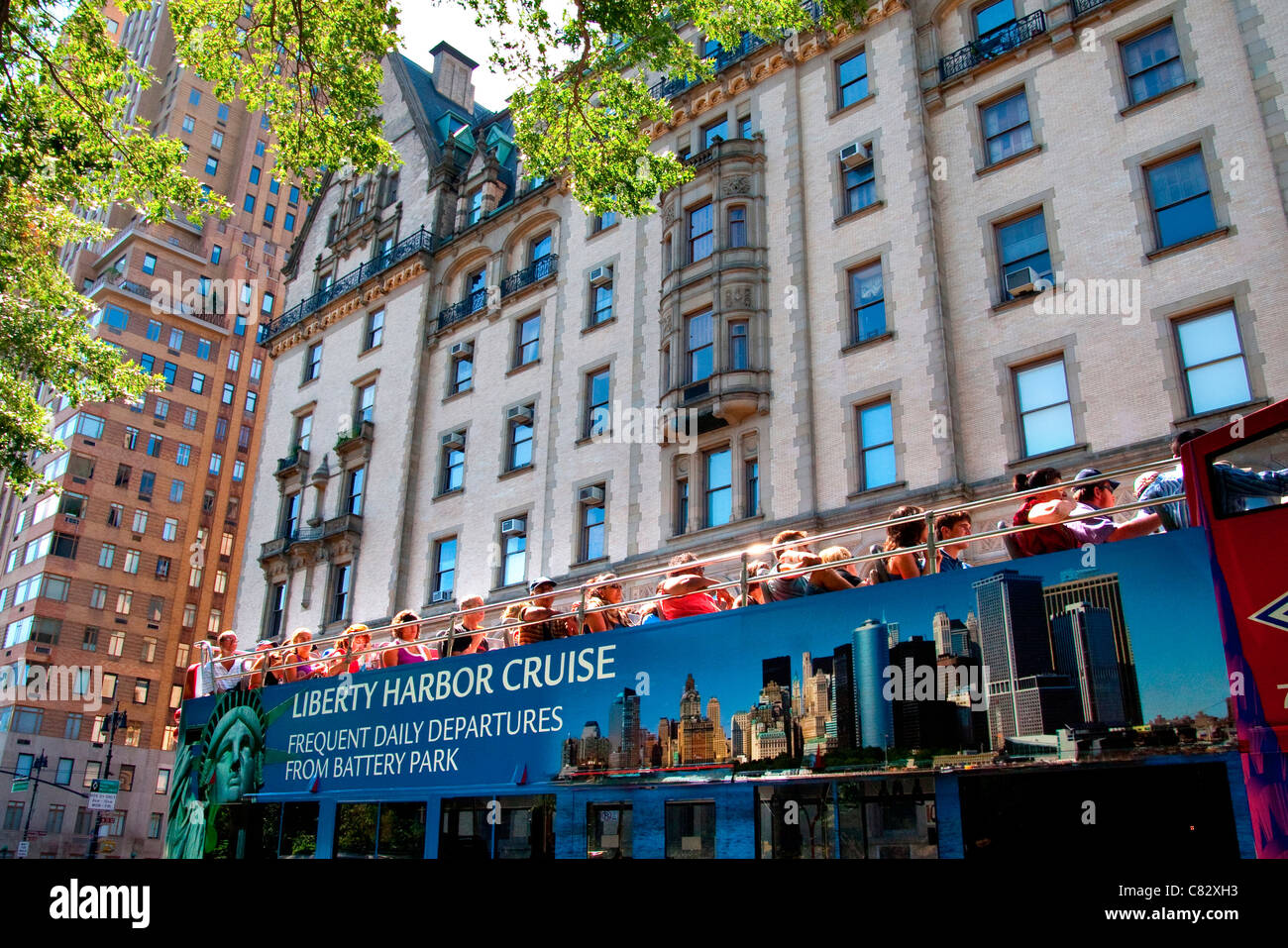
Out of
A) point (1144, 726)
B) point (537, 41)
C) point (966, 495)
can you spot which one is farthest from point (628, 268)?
point (1144, 726)

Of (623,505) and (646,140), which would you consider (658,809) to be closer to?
(646,140)

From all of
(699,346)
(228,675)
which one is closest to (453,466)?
(699,346)

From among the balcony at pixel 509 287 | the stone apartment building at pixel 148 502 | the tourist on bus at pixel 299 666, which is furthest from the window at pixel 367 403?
the stone apartment building at pixel 148 502

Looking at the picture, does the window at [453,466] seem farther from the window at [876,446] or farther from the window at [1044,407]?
the window at [1044,407]

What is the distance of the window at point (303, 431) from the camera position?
33.8 m

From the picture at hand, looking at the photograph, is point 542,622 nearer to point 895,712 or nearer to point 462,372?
point 895,712

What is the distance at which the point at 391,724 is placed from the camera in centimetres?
1017

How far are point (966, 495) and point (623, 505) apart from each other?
330 inches

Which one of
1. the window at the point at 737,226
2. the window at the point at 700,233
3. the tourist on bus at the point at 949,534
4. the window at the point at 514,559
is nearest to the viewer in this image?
the tourist on bus at the point at 949,534

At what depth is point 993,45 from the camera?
20.8m

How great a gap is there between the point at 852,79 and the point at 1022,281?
7.57 metres

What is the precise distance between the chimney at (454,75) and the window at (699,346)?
21006mm

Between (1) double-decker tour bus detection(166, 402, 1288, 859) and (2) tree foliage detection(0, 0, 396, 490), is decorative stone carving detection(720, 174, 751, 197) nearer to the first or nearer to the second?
(2) tree foliage detection(0, 0, 396, 490)

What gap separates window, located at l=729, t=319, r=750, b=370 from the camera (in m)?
21.9
